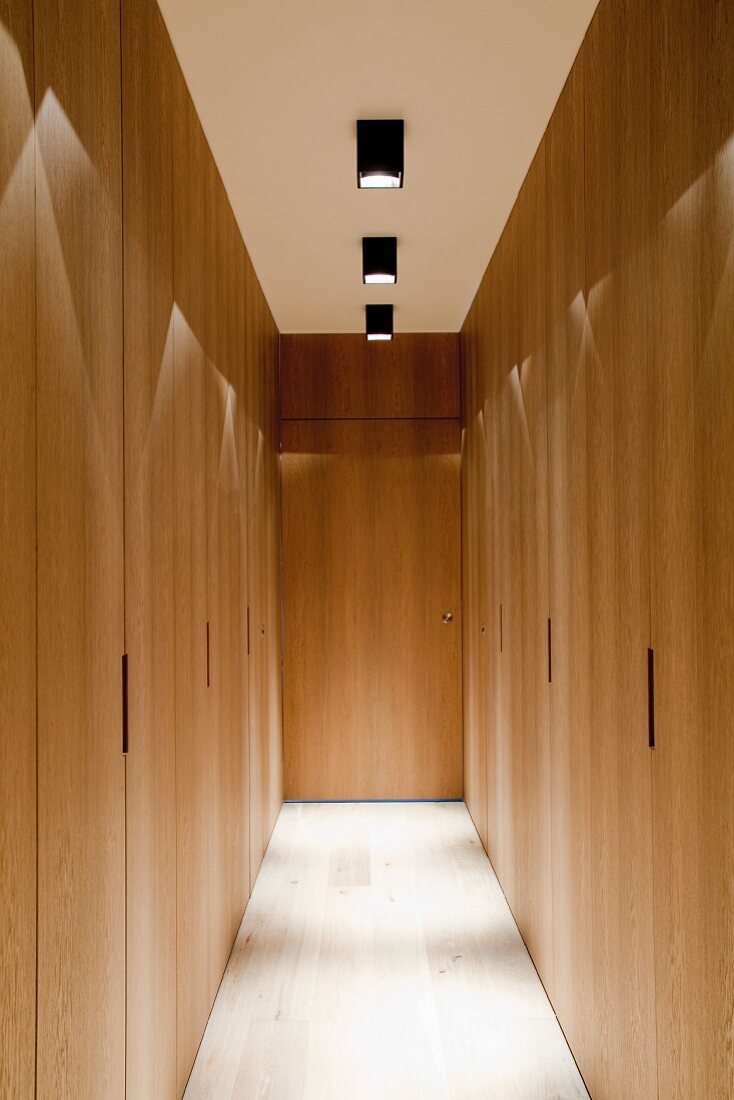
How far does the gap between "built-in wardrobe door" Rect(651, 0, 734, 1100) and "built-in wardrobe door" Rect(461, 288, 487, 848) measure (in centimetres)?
247

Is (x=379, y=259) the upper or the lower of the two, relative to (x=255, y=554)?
upper

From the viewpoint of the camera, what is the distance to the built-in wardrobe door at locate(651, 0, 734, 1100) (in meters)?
1.34

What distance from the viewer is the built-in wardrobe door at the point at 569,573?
221 centimetres

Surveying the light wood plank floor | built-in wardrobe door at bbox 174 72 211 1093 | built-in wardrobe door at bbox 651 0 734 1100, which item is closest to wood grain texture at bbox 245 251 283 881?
the light wood plank floor

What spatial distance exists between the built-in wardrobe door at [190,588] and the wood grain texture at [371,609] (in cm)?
246

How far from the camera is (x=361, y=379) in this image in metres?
5.13

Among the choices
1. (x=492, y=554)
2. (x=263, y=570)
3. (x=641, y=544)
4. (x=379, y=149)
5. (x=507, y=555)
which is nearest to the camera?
(x=641, y=544)

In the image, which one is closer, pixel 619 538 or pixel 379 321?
pixel 619 538

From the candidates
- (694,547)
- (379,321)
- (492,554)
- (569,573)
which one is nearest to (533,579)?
(569,573)

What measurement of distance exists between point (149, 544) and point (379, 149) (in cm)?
155

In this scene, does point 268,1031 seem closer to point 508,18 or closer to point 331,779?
point 331,779

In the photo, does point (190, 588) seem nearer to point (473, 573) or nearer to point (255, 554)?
point (255, 554)

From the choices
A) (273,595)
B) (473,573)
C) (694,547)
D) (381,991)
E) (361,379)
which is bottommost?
(381,991)

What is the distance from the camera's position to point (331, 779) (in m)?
5.06
